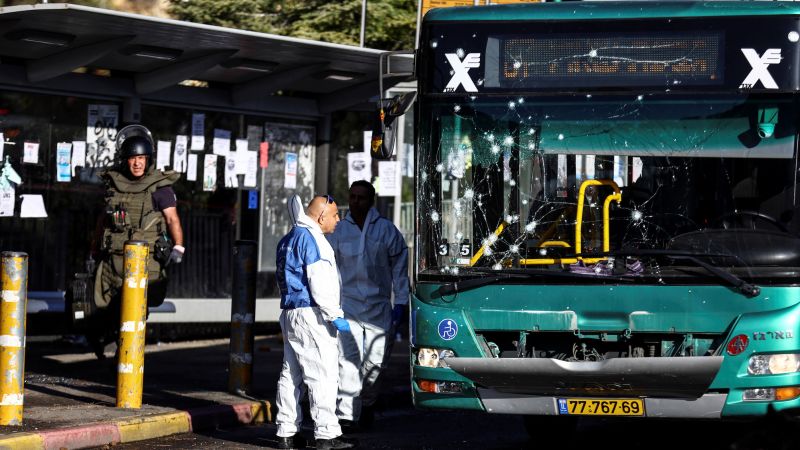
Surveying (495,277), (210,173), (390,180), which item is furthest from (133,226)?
(390,180)

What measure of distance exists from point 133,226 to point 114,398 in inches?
66.9

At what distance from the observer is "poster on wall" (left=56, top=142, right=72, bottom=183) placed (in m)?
15.0

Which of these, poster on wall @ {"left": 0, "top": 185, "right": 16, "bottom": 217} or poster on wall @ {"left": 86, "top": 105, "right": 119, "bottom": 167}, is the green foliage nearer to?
poster on wall @ {"left": 86, "top": 105, "right": 119, "bottom": 167}

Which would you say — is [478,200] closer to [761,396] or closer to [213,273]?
[761,396]

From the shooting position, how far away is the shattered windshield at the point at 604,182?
865cm

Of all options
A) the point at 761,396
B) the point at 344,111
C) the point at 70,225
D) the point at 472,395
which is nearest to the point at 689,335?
the point at 761,396

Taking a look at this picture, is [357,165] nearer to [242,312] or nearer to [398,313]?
[242,312]

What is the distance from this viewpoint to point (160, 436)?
10391 mm

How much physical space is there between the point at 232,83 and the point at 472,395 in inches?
331

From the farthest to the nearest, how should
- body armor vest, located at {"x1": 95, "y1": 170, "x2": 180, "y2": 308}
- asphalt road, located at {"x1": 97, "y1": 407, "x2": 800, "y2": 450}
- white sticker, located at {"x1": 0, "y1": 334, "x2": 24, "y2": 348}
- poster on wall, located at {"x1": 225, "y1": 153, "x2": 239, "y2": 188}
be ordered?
poster on wall, located at {"x1": 225, "y1": 153, "x2": 239, "y2": 188}
body armor vest, located at {"x1": 95, "y1": 170, "x2": 180, "y2": 308}
asphalt road, located at {"x1": 97, "y1": 407, "x2": 800, "y2": 450}
white sticker, located at {"x1": 0, "y1": 334, "x2": 24, "y2": 348}

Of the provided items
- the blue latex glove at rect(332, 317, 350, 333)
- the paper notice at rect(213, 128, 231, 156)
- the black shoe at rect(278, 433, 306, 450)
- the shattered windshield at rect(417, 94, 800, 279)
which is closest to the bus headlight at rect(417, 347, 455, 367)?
the shattered windshield at rect(417, 94, 800, 279)

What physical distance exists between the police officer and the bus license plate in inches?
183

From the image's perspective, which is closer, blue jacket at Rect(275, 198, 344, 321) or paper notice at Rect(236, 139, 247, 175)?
blue jacket at Rect(275, 198, 344, 321)

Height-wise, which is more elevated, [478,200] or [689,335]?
[478,200]
